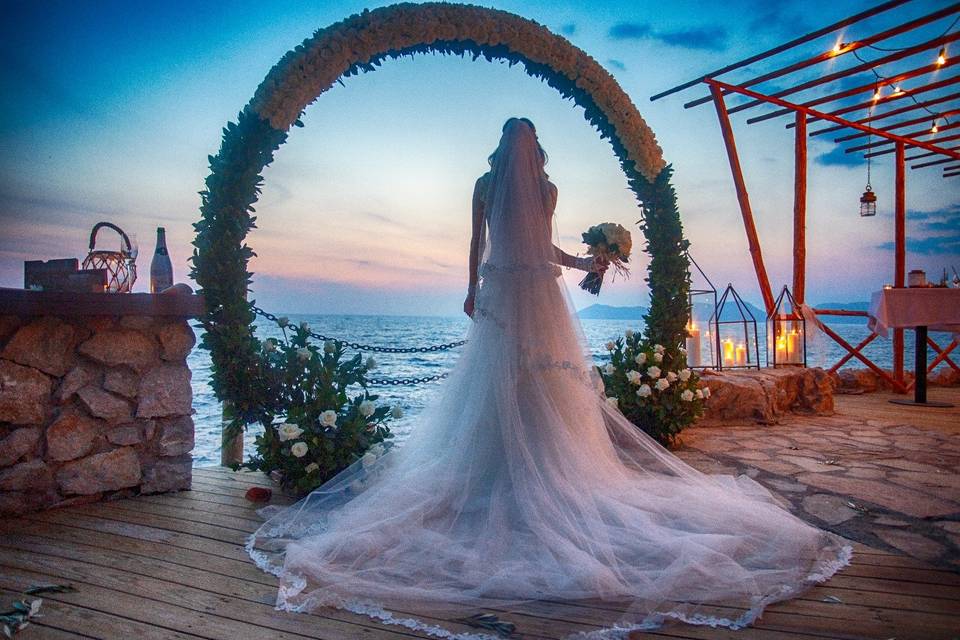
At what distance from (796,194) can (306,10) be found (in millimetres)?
6516

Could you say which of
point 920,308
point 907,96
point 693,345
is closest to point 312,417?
point 693,345

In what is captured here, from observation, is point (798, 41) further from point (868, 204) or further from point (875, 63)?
point (868, 204)

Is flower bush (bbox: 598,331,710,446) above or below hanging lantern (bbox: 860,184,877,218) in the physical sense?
below

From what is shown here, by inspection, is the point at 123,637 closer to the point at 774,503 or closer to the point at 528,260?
the point at 528,260

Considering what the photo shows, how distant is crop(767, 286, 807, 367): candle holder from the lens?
6.65 m

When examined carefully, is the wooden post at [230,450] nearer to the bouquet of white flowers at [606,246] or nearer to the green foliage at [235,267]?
the green foliage at [235,267]

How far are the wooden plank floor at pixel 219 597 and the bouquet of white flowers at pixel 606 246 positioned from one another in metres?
1.95

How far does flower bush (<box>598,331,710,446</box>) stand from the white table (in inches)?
140

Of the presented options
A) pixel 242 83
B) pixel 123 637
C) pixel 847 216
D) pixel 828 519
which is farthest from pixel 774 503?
pixel 847 216

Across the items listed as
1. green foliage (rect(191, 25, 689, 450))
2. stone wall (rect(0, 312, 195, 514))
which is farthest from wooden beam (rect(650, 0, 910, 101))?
stone wall (rect(0, 312, 195, 514))

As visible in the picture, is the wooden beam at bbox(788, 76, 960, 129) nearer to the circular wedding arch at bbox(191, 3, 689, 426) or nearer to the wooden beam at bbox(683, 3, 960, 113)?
the wooden beam at bbox(683, 3, 960, 113)

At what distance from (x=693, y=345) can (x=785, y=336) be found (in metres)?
1.64

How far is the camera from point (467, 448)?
282 cm

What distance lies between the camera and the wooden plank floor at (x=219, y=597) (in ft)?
5.91
